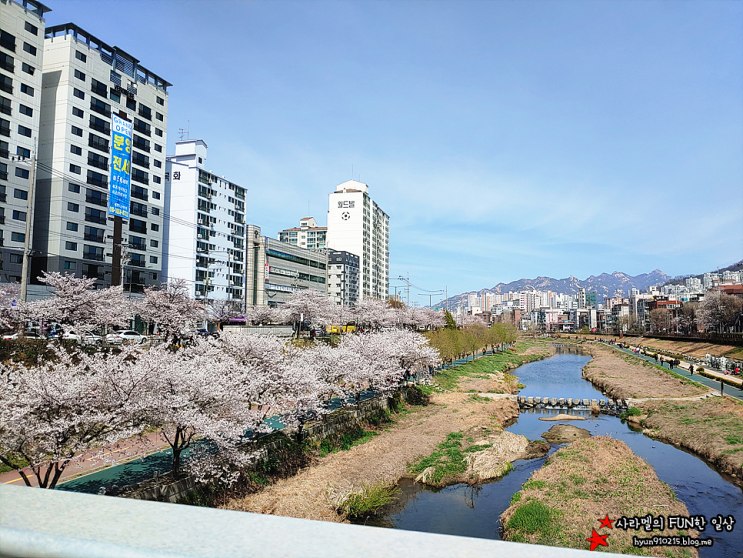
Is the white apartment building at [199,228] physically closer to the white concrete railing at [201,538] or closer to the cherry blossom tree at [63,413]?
the cherry blossom tree at [63,413]

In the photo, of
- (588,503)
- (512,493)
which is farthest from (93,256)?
(588,503)

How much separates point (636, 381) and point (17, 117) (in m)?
72.9

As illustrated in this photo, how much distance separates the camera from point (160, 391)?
16.5 meters

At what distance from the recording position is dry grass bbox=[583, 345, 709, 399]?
141 ft

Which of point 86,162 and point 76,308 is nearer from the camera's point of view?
point 76,308

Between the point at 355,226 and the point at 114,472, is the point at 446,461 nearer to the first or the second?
the point at 114,472

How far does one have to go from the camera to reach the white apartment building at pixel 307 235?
159m

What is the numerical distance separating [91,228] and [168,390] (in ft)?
162

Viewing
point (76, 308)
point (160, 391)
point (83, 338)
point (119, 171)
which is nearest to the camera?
point (160, 391)

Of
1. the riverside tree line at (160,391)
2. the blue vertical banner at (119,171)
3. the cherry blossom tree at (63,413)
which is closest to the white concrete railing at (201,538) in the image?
the cherry blossom tree at (63,413)

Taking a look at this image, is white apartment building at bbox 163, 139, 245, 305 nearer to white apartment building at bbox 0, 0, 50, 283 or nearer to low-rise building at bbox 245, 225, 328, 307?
low-rise building at bbox 245, 225, 328, 307

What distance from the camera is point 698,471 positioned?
2439 cm

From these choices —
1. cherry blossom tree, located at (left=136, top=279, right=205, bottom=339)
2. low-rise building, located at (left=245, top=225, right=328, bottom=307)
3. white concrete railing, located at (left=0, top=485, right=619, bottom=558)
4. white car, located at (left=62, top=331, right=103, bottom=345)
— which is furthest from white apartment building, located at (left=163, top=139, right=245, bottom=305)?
white concrete railing, located at (left=0, top=485, right=619, bottom=558)

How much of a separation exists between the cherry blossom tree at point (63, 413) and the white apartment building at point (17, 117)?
44.2m
